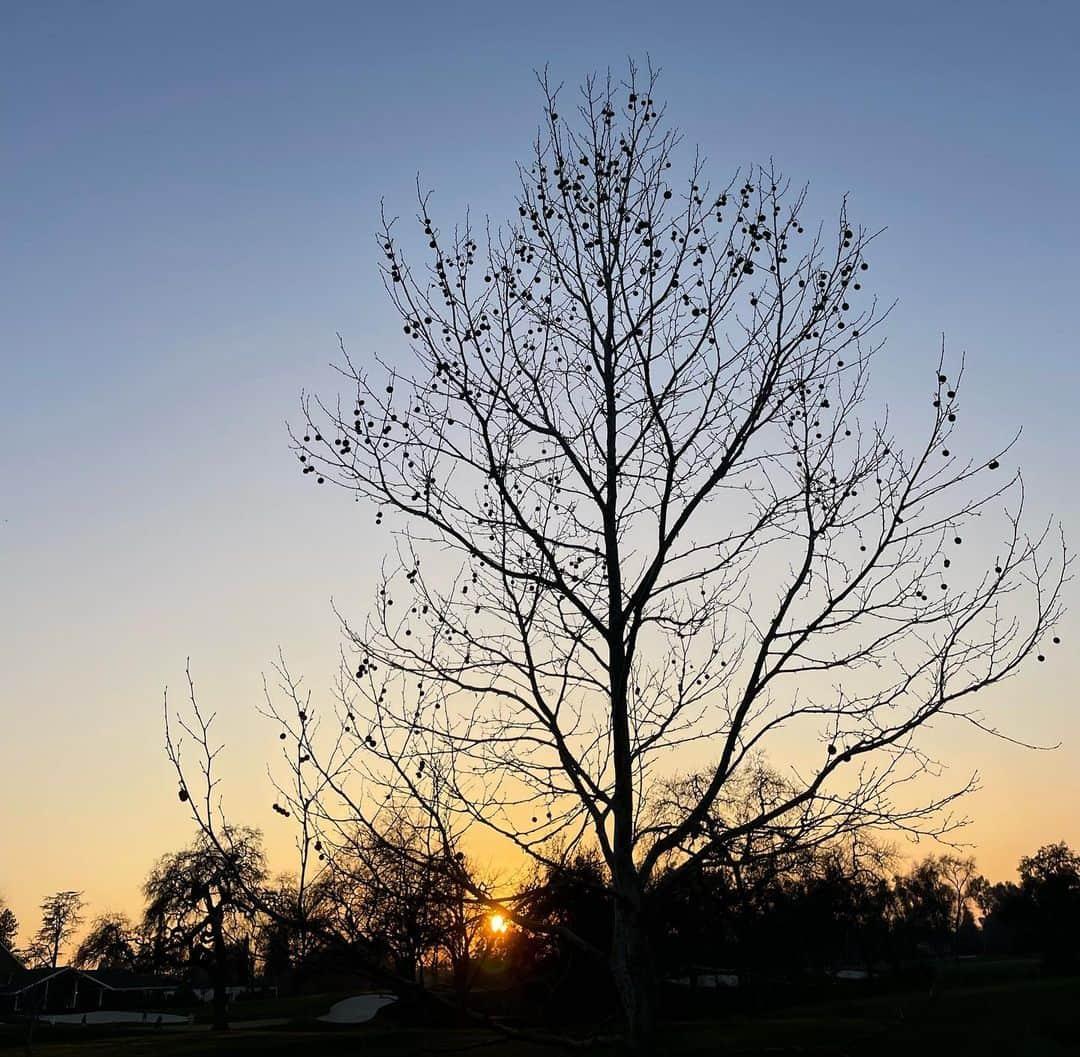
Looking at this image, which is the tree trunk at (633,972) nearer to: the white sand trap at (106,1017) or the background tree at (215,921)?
the background tree at (215,921)

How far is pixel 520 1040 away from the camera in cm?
541

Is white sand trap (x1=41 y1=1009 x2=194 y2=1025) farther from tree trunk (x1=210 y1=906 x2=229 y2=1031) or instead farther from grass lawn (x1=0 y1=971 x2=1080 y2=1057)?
tree trunk (x1=210 y1=906 x2=229 y2=1031)

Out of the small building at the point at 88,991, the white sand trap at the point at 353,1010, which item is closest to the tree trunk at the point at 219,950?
the white sand trap at the point at 353,1010

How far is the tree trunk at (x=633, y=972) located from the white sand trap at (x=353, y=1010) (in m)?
56.6

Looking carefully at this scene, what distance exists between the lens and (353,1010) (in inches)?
2608

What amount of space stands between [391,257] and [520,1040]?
4.93m

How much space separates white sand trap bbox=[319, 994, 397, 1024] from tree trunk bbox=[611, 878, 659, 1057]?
5661 centimetres

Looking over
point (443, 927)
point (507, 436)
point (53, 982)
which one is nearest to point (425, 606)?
point (507, 436)

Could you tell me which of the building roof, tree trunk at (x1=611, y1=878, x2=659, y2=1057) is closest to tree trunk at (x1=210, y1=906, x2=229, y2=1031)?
tree trunk at (x1=611, y1=878, x2=659, y2=1057)

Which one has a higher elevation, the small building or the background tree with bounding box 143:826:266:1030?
the small building

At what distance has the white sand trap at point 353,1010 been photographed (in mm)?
60000

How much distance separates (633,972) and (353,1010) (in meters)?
68.0

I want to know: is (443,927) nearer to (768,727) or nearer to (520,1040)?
(520,1040)

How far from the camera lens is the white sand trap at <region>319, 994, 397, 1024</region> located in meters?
60.0
